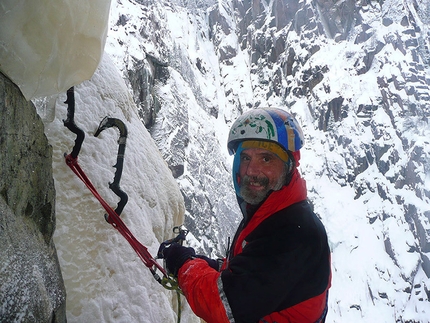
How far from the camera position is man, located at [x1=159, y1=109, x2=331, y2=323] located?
1.90 m

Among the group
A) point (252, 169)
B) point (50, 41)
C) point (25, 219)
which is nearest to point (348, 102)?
point (252, 169)

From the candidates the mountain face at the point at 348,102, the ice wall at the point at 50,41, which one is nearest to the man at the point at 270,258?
the ice wall at the point at 50,41

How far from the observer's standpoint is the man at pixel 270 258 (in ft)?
6.23

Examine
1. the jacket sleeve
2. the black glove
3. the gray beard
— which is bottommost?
the jacket sleeve

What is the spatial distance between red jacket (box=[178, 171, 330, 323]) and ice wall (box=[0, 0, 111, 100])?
141 centimetres

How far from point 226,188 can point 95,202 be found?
45.9 m

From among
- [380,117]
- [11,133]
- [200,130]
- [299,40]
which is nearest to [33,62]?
[11,133]

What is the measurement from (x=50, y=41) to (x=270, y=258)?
1.73 meters

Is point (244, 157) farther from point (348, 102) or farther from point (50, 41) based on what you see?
point (348, 102)

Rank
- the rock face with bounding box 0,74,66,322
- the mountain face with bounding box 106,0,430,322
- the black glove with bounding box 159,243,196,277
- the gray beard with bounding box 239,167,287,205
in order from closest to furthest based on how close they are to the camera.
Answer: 1. the rock face with bounding box 0,74,66,322
2. the black glove with bounding box 159,243,196,277
3. the gray beard with bounding box 239,167,287,205
4. the mountain face with bounding box 106,0,430,322

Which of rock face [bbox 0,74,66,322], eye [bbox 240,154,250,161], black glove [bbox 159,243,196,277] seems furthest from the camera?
eye [bbox 240,154,250,161]

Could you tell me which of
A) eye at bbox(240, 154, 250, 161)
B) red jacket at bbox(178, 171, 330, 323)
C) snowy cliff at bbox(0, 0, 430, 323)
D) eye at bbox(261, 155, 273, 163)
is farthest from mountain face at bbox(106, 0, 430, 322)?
red jacket at bbox(178, 171, 330, 323)

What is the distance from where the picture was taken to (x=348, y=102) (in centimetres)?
8719

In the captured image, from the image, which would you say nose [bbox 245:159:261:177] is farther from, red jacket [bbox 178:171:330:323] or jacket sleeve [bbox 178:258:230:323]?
jacket sleeve [bbox 178:258:230:323]
